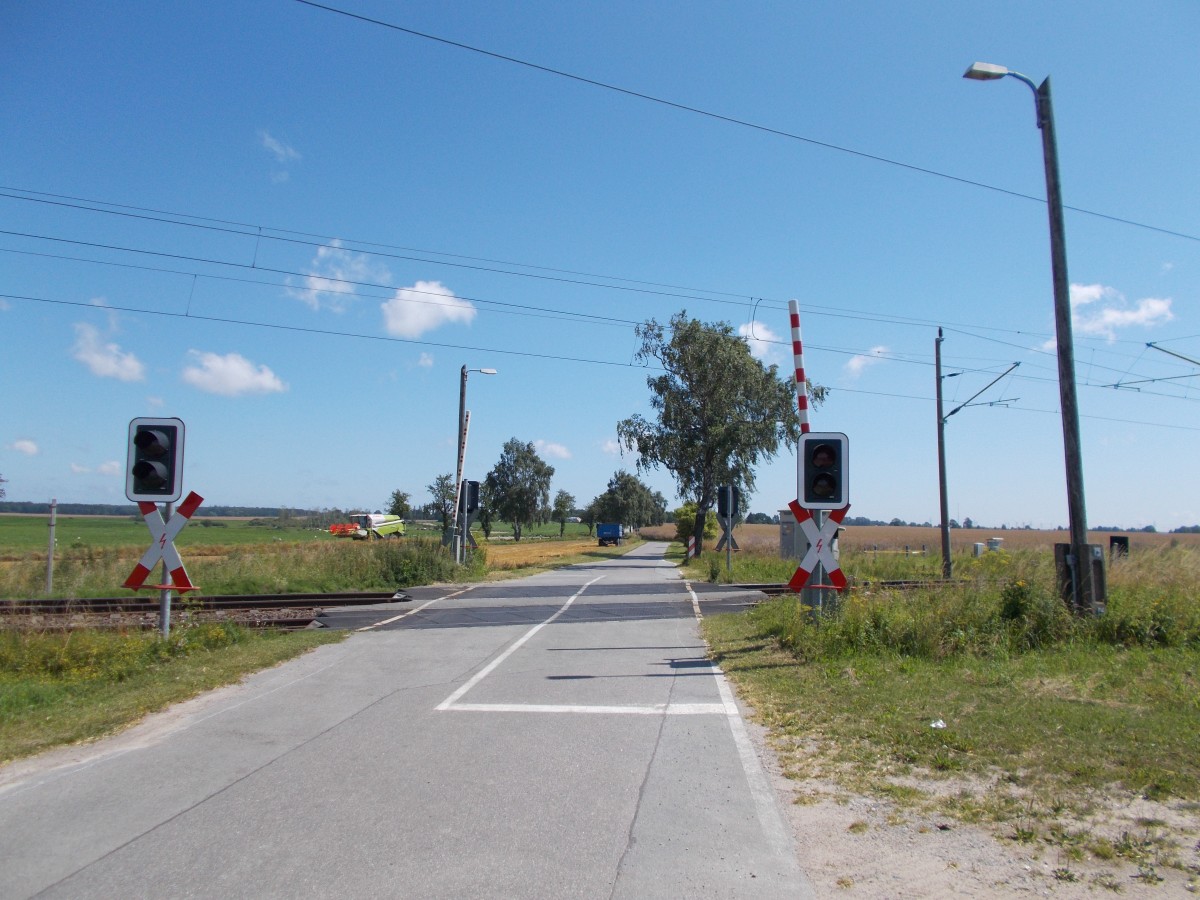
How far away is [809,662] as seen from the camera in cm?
1047

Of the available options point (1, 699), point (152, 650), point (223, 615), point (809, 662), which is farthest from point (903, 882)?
point (223, 615)

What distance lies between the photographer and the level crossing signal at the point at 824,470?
35.6ft

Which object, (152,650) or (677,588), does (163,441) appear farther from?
(677,588)

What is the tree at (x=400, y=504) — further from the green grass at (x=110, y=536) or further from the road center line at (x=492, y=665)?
the road center line at (x=492, y=665)

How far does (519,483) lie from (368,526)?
77.3 ft

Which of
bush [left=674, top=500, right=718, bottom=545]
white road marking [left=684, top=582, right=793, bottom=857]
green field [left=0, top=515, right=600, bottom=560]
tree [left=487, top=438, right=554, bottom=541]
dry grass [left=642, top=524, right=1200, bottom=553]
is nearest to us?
white road marking [left=684, top=582, right=793, bottom=857]

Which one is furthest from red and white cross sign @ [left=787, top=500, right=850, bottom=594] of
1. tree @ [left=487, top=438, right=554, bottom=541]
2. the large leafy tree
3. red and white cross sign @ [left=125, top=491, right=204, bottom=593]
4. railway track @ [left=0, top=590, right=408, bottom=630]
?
the large leafy tree

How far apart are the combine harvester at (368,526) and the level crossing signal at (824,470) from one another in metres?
73.9

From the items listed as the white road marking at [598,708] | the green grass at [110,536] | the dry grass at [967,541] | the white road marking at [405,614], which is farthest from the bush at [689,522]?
the white road marking at [598,708]

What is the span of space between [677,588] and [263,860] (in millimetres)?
19772

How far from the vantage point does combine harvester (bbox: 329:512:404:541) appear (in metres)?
82.4

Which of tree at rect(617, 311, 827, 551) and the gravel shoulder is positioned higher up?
tree at rect(617, 311, 827, 551)

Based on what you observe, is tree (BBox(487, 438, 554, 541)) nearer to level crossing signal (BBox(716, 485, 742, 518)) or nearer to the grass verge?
level crossing signal (BBox(716, 485, 742, 518))

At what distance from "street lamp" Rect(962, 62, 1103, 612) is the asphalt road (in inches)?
204
